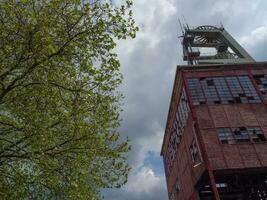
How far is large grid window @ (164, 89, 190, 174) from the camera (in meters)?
34.6

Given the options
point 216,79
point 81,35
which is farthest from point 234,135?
point 81,35

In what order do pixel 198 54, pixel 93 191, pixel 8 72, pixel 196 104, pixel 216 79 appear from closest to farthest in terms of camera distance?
1. pixel 8 72
2. pixel 93 191
3. pixel 196 104
4. pixel 216 79
5. pixel 198 54

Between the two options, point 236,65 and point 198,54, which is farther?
point 198,54

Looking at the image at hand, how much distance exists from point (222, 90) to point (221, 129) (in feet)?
17.4

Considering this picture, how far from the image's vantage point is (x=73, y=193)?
35.4 feet

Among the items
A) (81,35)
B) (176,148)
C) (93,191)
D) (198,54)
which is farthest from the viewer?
(198,54)

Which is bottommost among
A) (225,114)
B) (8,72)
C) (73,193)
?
(73,193)

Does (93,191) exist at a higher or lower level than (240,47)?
lower

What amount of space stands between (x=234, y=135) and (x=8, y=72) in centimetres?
2513

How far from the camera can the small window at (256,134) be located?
2966 cm

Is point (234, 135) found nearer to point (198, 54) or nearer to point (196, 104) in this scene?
point (196, 104)

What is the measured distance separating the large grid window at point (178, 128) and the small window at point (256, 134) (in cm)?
712

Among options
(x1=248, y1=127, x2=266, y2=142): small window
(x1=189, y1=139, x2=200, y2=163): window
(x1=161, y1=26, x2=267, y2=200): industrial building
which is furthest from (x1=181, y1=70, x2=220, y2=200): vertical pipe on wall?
(x1=248, y1=127, x2=266, y2=142): small window

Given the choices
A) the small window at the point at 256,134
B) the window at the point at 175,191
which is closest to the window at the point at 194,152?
the small window at the point at 256,134
